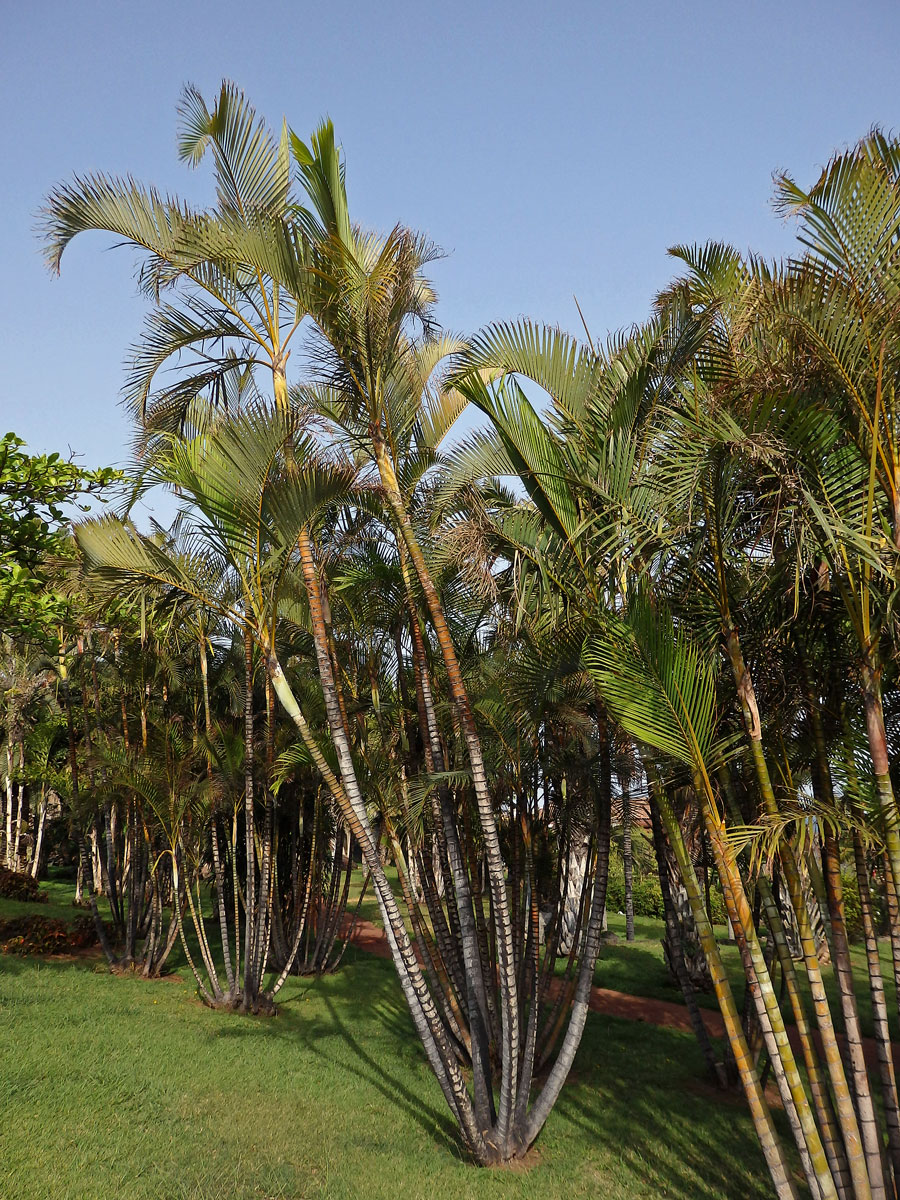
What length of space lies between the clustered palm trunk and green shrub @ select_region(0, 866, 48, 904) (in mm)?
13231

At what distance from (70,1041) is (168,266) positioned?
6.80m

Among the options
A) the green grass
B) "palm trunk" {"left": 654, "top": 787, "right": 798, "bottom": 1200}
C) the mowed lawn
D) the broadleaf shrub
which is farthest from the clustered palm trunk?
the broadleaf shrub

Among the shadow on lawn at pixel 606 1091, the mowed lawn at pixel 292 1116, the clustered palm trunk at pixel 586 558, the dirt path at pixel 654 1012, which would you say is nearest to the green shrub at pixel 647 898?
the dirt path at pixel 654 1012

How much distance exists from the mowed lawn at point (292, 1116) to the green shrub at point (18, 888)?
9.36m

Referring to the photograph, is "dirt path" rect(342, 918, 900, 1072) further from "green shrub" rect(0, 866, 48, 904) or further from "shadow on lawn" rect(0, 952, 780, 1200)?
"green shrub" rect(0, 866, 48, 904)

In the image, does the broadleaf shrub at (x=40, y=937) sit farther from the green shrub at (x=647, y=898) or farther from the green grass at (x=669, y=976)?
the green shrub at (x=647, y=898)

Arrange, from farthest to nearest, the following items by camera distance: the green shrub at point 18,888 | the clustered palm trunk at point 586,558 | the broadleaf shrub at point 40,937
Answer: the green shrub at point 18,888 < the broadleaf shrub at point 40,937 < the clustered palm trunk at point 586,558

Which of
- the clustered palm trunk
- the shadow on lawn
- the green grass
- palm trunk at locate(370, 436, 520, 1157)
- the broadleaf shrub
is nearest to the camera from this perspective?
the clustered palm trunk

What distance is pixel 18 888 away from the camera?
57.8 ft

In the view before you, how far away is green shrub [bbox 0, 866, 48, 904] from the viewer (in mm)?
17453

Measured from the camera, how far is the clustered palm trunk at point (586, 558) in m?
3.95

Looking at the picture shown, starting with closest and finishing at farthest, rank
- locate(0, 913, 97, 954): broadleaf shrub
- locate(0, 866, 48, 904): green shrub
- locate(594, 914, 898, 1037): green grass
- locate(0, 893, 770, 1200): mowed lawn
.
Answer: locate(0, 893, 770, 1200): mowed lawn → locate(594, 914, 898, 1037): green grass → locate(0, 913, 97, 954): broadleaf shrub → locate(0, 866, 48, 904): green shrub

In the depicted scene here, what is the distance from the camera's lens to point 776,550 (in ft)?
14.7

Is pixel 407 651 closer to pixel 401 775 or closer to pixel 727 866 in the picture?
pixel 401 775
